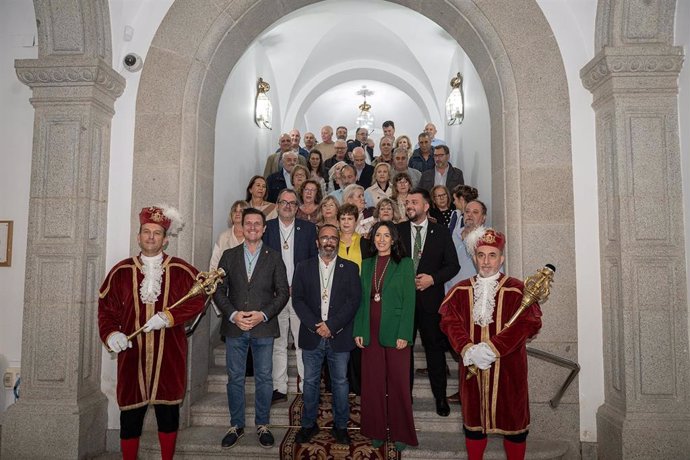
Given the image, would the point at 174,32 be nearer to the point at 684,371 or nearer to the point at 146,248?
the point at 146,248

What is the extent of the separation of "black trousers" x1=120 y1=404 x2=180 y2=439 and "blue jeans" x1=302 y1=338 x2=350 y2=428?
89 centimetres

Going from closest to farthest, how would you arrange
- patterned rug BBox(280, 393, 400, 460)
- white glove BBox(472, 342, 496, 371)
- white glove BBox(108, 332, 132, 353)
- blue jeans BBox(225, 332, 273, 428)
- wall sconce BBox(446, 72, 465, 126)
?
white glove BBox(472, 342, 496, 371), white glove BBox(108, 332, 132, 353), patterned rug BBox(280, 393, 400, 460), blue jeans BBox(225, 332, 273, 428), wall sconce BBox(446, 72, 465, 126)

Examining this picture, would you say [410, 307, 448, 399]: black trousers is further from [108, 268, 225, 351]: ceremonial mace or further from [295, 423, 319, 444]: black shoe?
[108, 268, 225, 351]: ceremonial mace

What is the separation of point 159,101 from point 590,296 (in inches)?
151

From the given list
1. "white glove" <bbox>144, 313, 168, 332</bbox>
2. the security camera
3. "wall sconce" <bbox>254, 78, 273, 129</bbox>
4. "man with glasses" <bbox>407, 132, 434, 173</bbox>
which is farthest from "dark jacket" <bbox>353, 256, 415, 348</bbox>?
"wall sconce" <bbox>254, 78, 273, 129</bbox>

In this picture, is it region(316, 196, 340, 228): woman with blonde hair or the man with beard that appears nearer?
the man with beard

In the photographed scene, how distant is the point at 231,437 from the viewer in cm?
362

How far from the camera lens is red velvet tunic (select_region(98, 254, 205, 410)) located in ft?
10.7

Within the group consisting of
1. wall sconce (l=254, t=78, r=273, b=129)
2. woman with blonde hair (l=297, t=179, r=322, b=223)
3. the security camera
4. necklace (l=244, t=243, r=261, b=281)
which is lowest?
necklace (l=244, t=243, r=261, b=281)

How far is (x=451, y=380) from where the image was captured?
439 centimetres

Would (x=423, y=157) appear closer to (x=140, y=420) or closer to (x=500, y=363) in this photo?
(x=500, y=363)

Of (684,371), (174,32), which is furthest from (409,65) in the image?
A: (684,371)

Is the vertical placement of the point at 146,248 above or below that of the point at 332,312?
above

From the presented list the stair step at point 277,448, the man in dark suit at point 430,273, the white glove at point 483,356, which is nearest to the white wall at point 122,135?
the stair step at point 277,448
